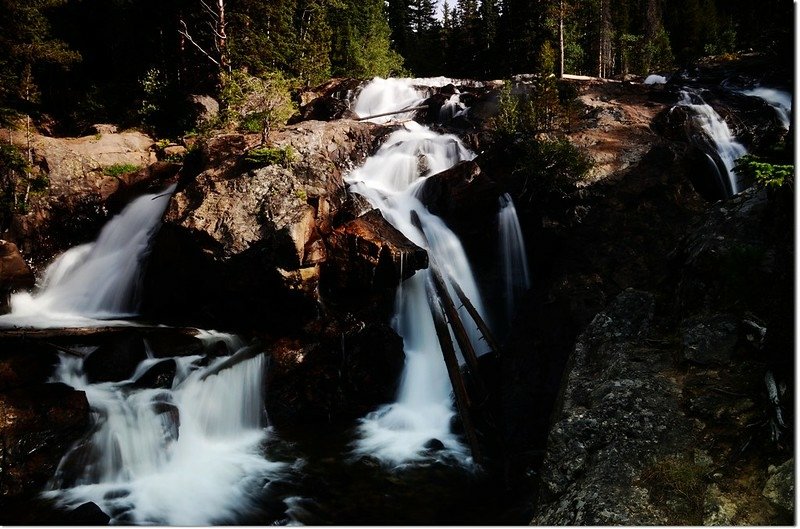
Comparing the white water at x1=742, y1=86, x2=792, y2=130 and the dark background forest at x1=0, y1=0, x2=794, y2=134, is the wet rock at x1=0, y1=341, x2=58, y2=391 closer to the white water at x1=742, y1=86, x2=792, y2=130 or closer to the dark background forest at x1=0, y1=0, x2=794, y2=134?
the dark background forest at x1=0, y1=0, x2=794, y2=134

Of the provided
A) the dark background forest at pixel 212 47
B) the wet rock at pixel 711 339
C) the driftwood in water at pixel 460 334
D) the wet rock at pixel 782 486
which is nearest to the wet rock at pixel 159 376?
the driftwood in water at pixel 460 334

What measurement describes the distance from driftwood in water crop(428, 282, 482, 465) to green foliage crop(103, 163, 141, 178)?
11268mm

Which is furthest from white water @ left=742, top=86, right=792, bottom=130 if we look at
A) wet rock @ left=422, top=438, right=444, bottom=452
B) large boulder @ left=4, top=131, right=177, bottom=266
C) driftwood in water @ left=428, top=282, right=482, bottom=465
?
large boulder @ left=4, top=131, right=177, bottom=266

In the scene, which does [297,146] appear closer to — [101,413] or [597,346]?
[101,413]

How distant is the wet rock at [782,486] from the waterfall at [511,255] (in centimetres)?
813

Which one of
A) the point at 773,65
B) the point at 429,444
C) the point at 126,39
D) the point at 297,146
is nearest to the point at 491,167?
the point at 297,146

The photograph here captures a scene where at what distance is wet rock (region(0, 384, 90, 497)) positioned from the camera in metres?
6.86

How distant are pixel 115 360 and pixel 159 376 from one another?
0.86 m

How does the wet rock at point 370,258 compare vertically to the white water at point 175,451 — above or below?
above

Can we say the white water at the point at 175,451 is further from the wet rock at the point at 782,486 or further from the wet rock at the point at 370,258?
the wet rock at the point at 782,486

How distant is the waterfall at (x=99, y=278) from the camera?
37.1 feet

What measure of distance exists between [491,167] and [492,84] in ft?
35.9

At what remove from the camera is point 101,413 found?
7820 millimetres

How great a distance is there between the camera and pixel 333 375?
32.5ft
